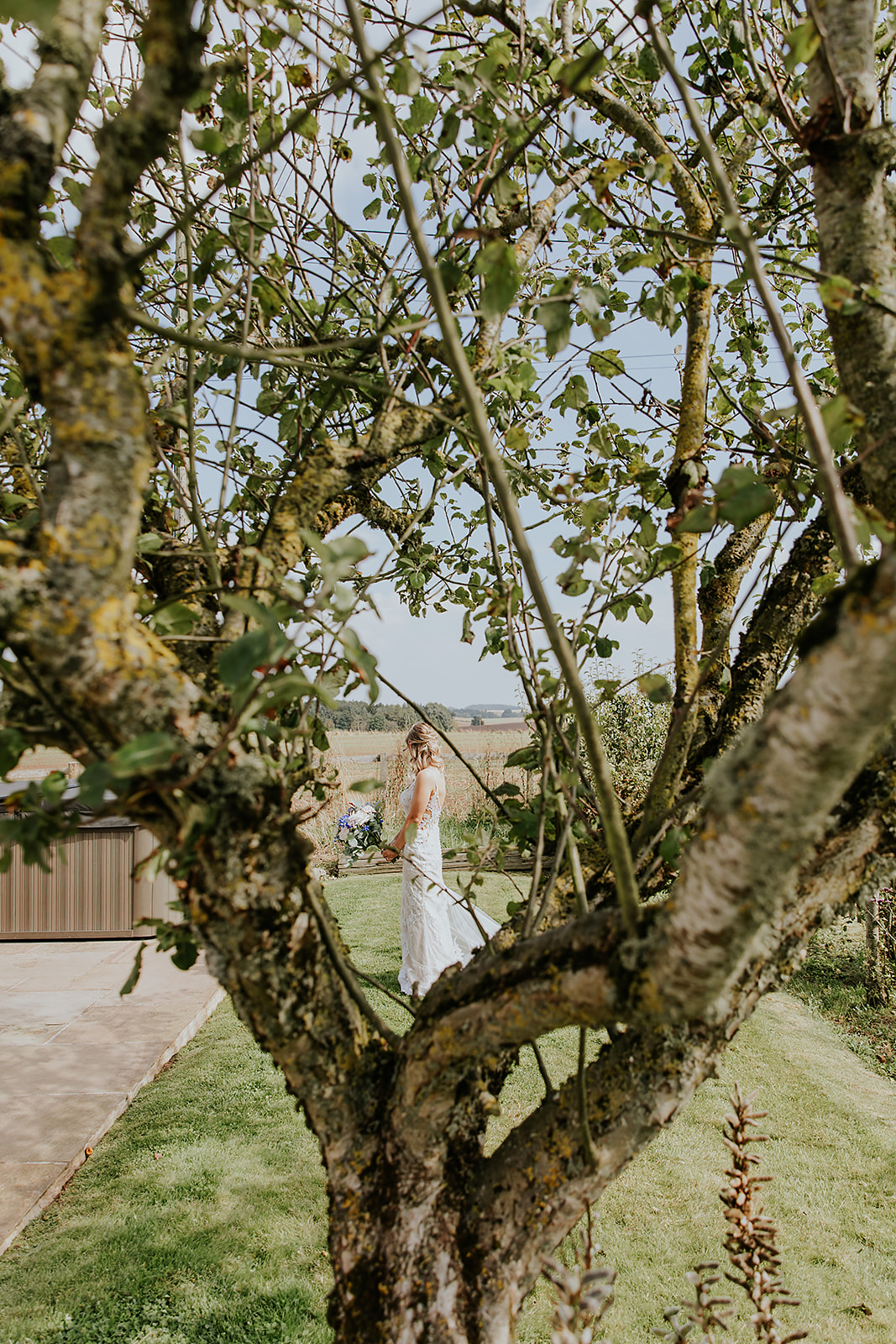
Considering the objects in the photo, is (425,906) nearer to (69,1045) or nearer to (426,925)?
(426,925)

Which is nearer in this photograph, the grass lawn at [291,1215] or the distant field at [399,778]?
the grass lawn at [291,1215]

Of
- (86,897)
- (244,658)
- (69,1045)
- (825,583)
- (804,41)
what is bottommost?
(69,1045)

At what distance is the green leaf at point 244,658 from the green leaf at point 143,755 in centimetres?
10

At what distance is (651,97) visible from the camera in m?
2.52

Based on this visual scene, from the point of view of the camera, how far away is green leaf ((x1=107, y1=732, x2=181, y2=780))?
0.80 m

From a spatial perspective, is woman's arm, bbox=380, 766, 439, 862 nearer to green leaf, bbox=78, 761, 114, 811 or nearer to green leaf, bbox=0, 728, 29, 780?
green leaf, bbox=0, 728, 29, 780

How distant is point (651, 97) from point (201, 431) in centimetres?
186

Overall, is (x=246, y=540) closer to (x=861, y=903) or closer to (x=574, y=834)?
(x=574, y=834)

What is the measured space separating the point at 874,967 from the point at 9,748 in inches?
241

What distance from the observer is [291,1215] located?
317cm

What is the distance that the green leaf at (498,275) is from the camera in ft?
3.10

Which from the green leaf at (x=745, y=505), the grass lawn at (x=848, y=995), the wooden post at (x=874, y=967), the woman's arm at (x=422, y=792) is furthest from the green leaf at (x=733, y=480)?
the wooden post at (x=874, y=967)

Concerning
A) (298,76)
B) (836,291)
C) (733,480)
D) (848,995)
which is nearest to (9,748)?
(733,480)

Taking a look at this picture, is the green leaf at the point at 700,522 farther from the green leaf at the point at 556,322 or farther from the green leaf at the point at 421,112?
the green leaf at the point at 421,112
